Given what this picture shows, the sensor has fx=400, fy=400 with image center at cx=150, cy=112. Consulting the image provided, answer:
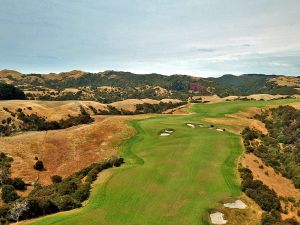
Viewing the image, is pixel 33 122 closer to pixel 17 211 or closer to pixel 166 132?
pixel 166 132

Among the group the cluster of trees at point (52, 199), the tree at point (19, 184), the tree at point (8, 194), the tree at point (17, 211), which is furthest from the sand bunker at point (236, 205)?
the tree at point (19, 184)

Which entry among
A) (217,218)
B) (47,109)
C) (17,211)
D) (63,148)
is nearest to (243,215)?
(217,218)

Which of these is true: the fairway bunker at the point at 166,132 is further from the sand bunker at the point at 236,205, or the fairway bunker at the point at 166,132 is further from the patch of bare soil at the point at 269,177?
the sand bunker at the point at 236,205

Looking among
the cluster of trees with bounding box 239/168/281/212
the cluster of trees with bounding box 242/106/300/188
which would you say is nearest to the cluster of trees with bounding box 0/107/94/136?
the cluster of trees with bounding box 242/106/300/188

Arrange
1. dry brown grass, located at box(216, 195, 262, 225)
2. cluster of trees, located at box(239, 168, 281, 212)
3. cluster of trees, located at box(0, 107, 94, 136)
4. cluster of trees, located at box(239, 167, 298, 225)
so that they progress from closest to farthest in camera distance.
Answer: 1. dry brown grass, located at box(216, 195, 262, 225)
2. cluster of trees, located at box(239, 167, 298, 225)
3. cluster of trees, located at box(239, 168, 281, 212)
4. cluster of trees, located at box(0, 107, 94, 136)

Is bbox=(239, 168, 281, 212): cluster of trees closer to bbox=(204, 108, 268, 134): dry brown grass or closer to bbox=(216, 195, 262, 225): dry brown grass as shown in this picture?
bbox=(216, 195, 262, 225): dry brown grass
